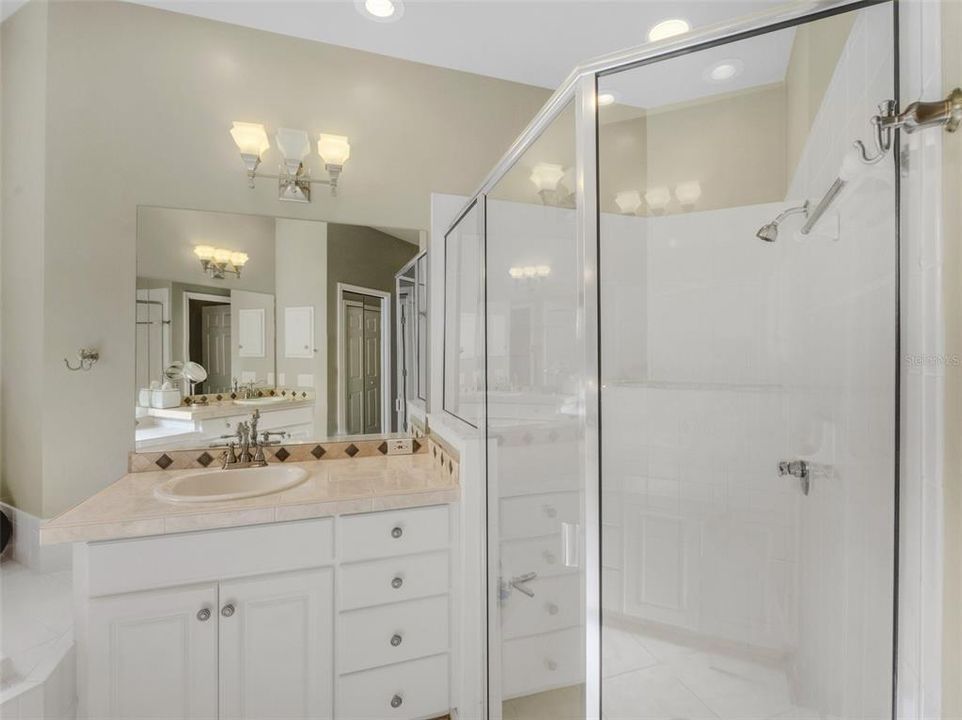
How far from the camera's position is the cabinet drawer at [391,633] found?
4.90ft

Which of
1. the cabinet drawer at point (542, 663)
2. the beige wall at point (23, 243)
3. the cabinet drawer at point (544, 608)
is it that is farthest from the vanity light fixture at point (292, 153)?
the cabinet drawer at point (542, 663)

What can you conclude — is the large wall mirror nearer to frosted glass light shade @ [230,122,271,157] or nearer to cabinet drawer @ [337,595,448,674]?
frosted glass light shade @ [230,122,271,157]

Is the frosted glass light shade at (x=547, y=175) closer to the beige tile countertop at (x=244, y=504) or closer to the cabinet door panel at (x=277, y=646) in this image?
the beige tile countertop at (x=244, y=504)

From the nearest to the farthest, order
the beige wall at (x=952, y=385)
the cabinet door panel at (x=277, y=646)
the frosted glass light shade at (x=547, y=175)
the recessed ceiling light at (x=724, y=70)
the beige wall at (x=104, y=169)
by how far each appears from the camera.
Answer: the beige wall at (x=952, y=385), the recessed ceiling light at (x=724, y=70), the frosted glass light shade at (x=547, y=175), the cabinet door panel at (x=277, y=646), the beige wall at (x=104, y=169)

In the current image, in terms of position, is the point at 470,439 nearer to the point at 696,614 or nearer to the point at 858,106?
the point at 696,614

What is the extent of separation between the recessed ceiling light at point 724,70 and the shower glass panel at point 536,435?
0.36 metres

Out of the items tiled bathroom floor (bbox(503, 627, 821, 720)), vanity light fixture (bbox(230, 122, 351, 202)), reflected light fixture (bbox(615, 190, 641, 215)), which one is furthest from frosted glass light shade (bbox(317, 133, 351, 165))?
tiled bathroom floor (bbox(503, 627, 821, 720))

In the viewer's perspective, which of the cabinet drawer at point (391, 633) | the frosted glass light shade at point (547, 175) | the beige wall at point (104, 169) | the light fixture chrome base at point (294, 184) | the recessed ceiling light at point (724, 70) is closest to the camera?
the recessed ceiling light at point (724, 70)

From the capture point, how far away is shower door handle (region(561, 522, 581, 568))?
44.7 inches

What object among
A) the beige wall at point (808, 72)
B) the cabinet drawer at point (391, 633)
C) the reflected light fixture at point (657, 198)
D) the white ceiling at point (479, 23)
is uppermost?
the white ceiling at point (479, 23)

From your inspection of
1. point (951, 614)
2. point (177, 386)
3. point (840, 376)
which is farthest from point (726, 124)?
point (177, 386)

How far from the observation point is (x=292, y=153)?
2.00 meters

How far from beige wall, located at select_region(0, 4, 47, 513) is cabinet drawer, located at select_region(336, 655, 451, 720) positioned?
149 centimetres

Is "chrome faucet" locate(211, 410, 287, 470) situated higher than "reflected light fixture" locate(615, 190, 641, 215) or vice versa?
"reflected light fixture" locate(615, 190, 641, 215)
